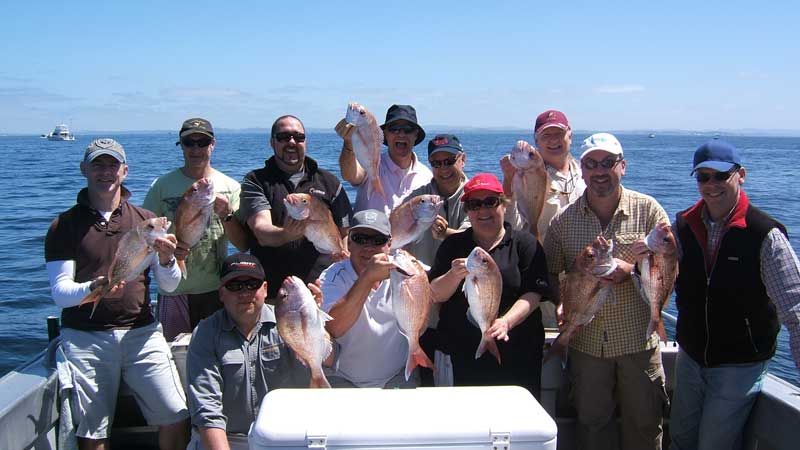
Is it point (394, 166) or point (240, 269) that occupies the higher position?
point (394, 166)

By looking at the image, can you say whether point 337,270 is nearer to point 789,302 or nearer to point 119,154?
point 119,154

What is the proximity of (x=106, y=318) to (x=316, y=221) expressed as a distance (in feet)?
5.20

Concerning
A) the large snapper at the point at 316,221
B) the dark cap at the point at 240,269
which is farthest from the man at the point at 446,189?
the dark cap at the point at 240,269

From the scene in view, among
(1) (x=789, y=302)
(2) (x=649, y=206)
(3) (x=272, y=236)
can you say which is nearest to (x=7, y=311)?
(3) (x=272, y=236)

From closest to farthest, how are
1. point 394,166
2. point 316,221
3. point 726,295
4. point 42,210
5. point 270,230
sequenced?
point 726,295, point 316,221, point 270,230, point 394,166, point 42,210

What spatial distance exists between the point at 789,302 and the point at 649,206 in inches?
42.0

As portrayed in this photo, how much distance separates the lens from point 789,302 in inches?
141

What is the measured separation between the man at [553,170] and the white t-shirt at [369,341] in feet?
4.91

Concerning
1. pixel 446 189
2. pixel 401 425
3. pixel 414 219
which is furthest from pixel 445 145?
pixel 401 425

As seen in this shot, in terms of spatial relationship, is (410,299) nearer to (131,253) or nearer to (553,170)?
(131,253)

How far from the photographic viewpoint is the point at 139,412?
4.92 m

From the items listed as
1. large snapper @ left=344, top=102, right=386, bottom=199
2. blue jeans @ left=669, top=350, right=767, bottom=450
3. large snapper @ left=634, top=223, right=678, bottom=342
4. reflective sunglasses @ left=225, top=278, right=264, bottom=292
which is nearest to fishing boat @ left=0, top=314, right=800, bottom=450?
blue jeans @ left=669, top=350, right=767, bottom=450

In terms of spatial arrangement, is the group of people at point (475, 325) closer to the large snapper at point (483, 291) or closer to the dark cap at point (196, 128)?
the large snapper at point (483, 291)

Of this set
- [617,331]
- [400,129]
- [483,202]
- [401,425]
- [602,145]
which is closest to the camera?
[401,425]
